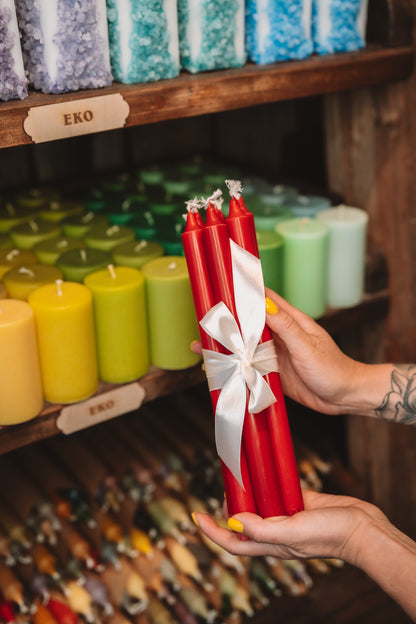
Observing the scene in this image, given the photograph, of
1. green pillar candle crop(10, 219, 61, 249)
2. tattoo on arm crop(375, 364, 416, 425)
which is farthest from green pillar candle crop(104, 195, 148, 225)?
tattoo on arm crop(375, 364, 416, 425)

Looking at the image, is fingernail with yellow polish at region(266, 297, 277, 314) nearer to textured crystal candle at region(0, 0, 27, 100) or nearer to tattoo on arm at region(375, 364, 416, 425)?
tattoo on arm at region(375, 364, 416, 425)

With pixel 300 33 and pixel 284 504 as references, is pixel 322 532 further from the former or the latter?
pixel 300 33

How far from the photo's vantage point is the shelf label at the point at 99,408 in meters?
1.00

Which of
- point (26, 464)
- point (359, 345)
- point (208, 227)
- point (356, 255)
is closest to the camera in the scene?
point (208, 227)

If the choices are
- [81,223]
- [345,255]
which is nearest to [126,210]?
[81,223]

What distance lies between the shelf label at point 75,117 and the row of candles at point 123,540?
737 mm

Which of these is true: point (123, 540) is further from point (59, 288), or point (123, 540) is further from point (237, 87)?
point (237, 87)

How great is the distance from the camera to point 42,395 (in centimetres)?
99

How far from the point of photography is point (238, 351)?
82cm

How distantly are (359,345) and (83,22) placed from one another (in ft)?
3.04

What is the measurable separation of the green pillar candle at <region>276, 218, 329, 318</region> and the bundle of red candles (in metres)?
0.39

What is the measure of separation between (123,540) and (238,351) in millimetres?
687

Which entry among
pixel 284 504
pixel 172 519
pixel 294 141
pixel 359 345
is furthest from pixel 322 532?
pixel 294 141

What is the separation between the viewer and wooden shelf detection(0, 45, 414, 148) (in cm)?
87
